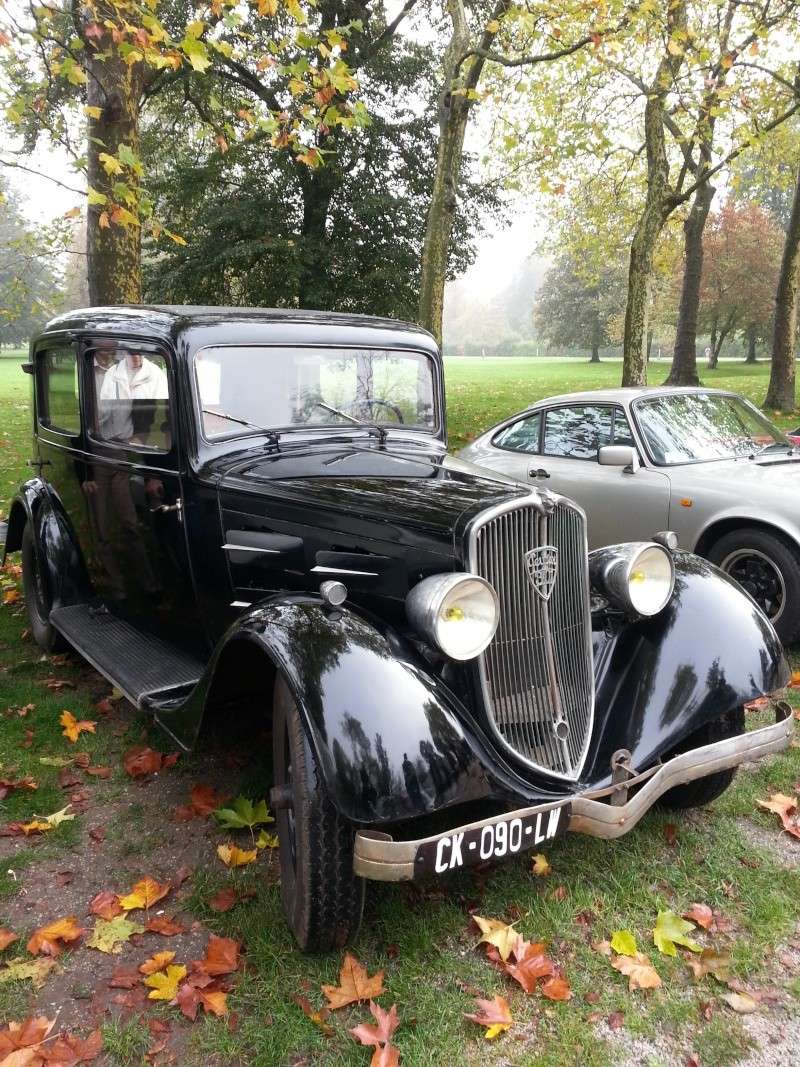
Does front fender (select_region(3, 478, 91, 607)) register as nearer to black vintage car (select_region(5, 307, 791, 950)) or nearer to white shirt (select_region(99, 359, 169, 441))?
black vintage car (select_region(5, 307, 791, 950))

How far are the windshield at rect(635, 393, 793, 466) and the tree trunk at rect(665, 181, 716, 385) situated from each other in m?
12.7

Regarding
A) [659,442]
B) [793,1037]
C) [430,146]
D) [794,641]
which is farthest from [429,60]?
[793,1037]

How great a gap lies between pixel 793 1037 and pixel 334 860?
52.9 inches

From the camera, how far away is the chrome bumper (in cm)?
214

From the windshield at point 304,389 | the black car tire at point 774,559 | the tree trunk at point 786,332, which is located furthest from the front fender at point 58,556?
the tree trunk at point 786,332

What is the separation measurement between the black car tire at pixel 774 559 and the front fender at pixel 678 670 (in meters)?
1.80

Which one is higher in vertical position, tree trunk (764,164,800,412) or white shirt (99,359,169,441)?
tree trunk (764,164,800,412)

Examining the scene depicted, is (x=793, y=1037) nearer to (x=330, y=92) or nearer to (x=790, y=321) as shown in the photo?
(x=330, y=92)

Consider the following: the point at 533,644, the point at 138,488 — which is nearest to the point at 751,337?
the point at 138,488

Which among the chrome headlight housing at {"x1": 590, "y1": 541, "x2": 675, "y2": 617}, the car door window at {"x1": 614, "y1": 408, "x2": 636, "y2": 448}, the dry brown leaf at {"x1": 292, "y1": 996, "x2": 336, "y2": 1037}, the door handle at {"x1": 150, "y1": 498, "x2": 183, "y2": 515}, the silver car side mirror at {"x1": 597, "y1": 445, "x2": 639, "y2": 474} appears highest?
the car door window at {"x1": 614, "y1": 408, "x2": 636, "y2": 448}

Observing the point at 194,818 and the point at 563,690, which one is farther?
the point at 194,818

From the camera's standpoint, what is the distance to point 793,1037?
2.20 m

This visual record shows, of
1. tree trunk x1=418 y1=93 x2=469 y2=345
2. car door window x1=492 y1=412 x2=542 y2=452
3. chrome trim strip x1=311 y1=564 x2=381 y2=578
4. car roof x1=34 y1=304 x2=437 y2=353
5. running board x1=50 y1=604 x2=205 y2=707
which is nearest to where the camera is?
chrome trim strip x1=311 y1=564 x2=381 y2=578

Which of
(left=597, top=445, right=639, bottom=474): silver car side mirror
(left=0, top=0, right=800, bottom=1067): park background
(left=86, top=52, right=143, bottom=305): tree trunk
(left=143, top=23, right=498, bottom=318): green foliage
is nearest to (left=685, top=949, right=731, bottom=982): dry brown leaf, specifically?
(left=0, top=0, right=800, bottom=1067): park background
